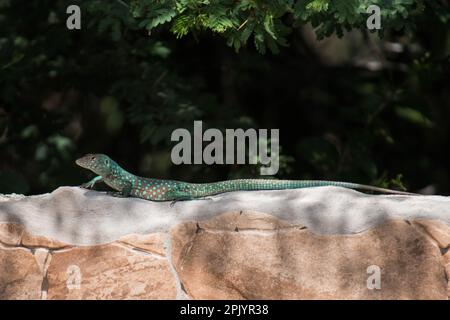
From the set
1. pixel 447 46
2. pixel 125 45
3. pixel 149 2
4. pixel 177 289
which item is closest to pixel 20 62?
pixel 125 45

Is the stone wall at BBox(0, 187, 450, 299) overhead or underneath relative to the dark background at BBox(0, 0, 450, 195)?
underneath

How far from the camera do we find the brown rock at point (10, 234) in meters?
5.30

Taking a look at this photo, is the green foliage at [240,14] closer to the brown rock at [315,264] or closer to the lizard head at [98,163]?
the lizard head at [98,163]

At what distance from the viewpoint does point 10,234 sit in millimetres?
5309

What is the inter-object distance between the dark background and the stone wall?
71.1 inches

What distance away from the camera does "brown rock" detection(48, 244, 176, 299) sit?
17.2 ft

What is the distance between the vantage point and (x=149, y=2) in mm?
5656

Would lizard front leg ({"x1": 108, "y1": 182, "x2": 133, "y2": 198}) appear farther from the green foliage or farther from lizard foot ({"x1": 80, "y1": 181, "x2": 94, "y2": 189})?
the green foliage

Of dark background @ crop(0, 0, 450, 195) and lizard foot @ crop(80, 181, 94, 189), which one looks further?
dark background @ crop(0, 0, 450, 195)

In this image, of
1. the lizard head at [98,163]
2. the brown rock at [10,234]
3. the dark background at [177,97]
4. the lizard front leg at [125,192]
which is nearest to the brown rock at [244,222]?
the lizard front leg at [125,192]

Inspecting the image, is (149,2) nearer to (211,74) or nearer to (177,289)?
(177,289)

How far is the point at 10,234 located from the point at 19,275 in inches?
11.2

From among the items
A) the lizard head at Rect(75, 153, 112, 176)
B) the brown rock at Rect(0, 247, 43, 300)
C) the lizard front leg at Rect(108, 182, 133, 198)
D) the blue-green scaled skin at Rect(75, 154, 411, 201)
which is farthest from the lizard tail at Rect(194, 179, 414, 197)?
the brown rock at Rect(0, 247, 43, 300)

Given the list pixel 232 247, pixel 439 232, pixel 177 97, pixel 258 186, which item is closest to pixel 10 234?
pixel 232 247
